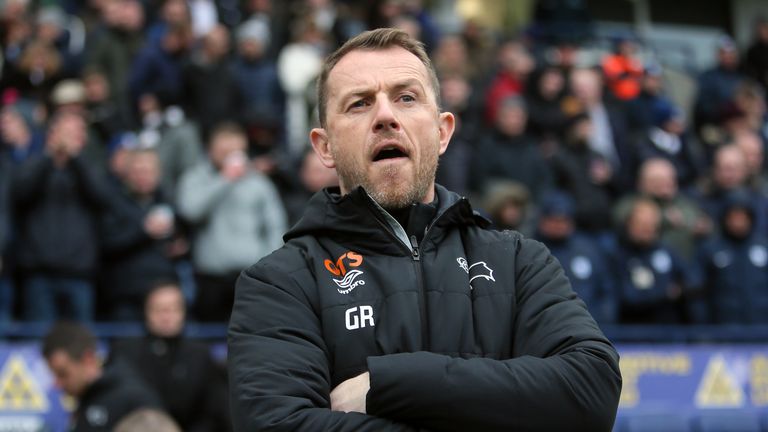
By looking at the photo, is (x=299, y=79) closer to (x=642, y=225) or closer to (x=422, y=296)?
(x=642, y=225)

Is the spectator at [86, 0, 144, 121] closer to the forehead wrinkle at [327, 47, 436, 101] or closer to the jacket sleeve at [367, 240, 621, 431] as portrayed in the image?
the forehead wrinkle at [327, 47, 436, 101]

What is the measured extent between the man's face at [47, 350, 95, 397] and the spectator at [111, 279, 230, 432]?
0.90 meters

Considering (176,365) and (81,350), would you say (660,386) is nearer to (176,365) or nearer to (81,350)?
(176,365)

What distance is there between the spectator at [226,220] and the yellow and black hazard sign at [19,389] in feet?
5.09

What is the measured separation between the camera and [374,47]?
3.17m

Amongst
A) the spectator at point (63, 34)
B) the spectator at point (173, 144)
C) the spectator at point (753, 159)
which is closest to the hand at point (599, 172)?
the spectator at point (753, 159)

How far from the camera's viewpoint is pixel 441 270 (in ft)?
9.77

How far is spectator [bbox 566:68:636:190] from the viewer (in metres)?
13.7

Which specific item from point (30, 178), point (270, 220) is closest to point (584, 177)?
point (270, 220)

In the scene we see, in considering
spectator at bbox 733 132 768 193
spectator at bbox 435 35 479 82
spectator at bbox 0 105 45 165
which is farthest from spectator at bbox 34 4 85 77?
spectator at bbox 733 132 768 193

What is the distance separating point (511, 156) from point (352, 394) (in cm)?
969

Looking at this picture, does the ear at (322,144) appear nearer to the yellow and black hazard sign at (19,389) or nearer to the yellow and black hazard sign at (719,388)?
the yellow and black hazard sign at (19,389)

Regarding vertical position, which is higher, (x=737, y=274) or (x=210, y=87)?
(x=210, y=87)

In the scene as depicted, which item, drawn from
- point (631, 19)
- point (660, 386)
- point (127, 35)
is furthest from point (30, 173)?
point (631, 19)
